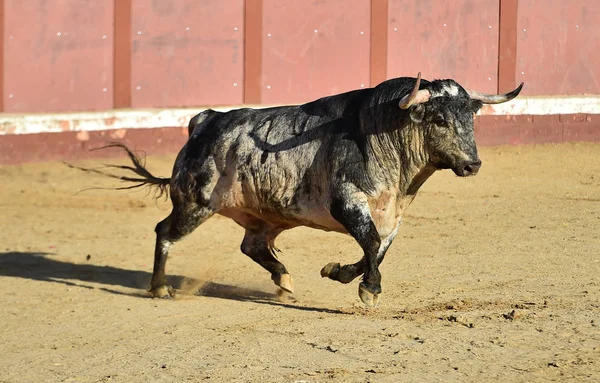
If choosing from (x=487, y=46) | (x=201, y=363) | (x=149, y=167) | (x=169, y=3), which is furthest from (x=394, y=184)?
(x=487, y=46)

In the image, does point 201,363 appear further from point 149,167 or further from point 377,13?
point 377,13

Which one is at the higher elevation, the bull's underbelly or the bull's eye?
the bull's eye

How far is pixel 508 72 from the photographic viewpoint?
1666 cm

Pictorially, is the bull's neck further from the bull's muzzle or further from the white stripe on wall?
the white stripe on wall

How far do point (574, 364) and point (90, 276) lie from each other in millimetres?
4945

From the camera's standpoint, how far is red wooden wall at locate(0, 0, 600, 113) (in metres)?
14.4

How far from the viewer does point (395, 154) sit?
834 centimetres

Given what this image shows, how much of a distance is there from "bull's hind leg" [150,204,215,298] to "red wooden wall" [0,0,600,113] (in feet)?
18.5

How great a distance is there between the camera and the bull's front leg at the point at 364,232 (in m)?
8.11

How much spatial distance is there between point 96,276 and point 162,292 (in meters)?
1.23

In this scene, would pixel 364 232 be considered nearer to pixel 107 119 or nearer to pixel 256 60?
pixel 107 119

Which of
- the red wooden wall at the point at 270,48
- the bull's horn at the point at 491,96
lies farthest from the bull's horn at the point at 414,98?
the red wooden wall at the point at 270,48

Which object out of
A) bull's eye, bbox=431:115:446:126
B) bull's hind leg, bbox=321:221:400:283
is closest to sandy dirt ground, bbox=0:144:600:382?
bull's hind leg, bbox=321:221:400:283

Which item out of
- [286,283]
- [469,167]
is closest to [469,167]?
[469,167]
